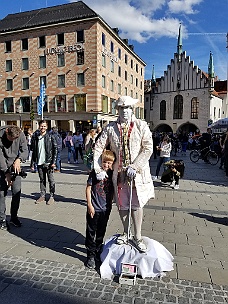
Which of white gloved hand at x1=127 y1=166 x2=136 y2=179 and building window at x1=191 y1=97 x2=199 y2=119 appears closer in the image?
white gloved hand at x1=127 y1=166 x2=136 y2=179

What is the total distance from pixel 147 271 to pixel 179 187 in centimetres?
479

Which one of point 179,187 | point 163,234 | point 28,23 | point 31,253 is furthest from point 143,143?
point 28,23

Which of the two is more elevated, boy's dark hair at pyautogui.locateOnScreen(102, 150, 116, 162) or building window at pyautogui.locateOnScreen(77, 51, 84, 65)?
building window at pyautogui.locateOnScreen(77, 51, 84, 65)

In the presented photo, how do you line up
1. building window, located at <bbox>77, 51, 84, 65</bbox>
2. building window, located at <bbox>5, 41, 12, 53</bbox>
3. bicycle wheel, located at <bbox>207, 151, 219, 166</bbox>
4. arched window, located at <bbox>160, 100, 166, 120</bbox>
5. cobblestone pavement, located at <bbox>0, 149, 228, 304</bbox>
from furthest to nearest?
arched window, located at <bbox>160, 100, 166, 120</bbox> < building window, located at <bbox>5, 41, 12, 53</bbox> < building window, located at <bbox>77, 51, 84, 65</bbox> < bicycle wheel, located at <bbox>207, 151, 219, 166</bbox> < cobblestone pavement, located at <bbox>0, 149, 228, 304</bbox>

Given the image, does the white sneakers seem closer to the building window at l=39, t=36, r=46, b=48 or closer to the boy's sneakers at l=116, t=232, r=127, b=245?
the boy's sneakers at l=116, t=232, r=127, b=245

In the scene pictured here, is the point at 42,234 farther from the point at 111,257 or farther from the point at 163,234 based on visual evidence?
the point at 163,234

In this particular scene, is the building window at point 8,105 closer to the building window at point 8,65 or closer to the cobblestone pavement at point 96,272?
the building window at point 8,65

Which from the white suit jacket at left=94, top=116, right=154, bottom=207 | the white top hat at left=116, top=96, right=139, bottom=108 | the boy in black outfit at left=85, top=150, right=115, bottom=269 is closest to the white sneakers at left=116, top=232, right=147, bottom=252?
the boy in black outfit at left=85, top=150, right=115, bottom=269

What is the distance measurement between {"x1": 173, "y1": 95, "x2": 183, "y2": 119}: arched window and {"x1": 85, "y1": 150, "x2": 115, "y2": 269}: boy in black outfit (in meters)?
43.1

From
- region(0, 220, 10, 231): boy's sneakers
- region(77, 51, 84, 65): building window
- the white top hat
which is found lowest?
region(0, 220, 10, 231): boy's sneakers

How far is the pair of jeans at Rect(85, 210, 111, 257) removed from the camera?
9.92 ft

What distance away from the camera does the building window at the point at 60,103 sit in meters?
30.7

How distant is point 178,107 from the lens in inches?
1740

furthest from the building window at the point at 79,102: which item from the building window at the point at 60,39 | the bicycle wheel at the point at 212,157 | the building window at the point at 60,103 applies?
the bicycle wheel at the point at 212,157
